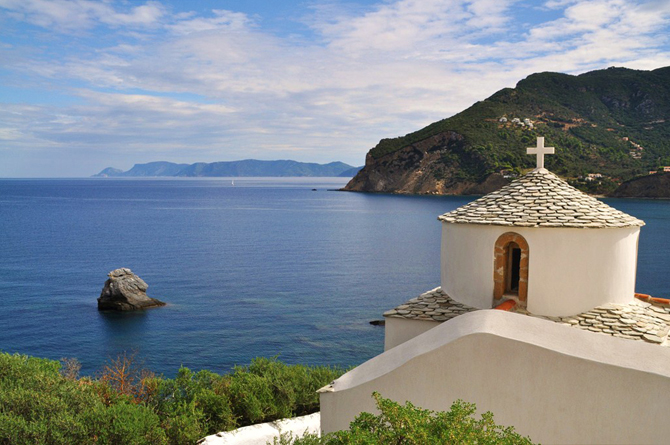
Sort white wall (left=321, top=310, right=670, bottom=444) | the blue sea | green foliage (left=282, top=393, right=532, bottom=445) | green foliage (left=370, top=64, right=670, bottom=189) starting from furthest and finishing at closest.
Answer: green foliage (left=370, top=64, right=670, bottom=189), the blue sea, white wall (left=321, top=310, right=670, bottom=444), green foliage (left=282, top=393, right=532, bottom=445)

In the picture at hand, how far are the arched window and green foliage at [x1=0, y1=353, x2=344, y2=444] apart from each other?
23.1ft

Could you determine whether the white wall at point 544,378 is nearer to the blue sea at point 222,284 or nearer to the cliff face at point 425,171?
the blue sea at point 222,284

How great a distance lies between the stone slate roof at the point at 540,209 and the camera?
419 inches

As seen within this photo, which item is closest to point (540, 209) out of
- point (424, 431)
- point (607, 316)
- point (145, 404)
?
point (607, 316)

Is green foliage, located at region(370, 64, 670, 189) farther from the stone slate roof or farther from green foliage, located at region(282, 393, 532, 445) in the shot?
green foliage, located at region(282, 393, 532, 445)

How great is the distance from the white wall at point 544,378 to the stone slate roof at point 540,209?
9.49 feet

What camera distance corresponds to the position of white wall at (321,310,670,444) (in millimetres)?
7367

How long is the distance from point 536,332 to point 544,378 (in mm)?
682

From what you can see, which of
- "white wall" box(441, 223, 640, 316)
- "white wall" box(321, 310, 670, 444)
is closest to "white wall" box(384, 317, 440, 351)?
"white wall" box(441, 223, 640, 316)

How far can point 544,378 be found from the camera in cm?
773

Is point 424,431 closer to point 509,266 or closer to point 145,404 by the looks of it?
point 509,266

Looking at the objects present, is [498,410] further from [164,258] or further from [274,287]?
[164,258]

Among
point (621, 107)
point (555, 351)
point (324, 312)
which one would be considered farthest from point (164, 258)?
point (621, 107)

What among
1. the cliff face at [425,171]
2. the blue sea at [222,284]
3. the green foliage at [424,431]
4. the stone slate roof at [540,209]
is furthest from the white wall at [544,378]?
the cliff face at [425,171]
